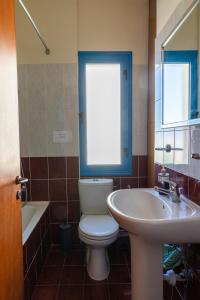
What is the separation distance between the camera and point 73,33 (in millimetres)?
2252

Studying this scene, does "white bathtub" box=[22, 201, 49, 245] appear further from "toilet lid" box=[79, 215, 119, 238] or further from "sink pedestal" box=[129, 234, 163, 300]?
"sink pedestal" box=[129, 234, 163, 300]

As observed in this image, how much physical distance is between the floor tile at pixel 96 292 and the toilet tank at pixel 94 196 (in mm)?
657

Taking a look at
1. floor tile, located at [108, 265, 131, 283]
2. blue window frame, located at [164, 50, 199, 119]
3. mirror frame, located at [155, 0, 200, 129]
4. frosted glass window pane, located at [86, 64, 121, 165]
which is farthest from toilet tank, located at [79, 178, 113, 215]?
blue window frame, located at [164, 50, 199, 119]

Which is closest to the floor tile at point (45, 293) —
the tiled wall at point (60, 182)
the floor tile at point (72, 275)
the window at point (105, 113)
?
the floor tile at point (72, 275)

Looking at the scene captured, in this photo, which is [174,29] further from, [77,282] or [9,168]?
[77,282]

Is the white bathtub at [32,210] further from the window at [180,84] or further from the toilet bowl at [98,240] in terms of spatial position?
the window at [180,84]

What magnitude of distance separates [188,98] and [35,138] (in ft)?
5.27

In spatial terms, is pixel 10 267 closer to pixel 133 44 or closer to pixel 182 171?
pixel 182 171

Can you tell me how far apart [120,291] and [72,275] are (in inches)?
18.1

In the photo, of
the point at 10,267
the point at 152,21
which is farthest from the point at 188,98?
the point at 10,267

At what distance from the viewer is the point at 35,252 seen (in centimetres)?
184


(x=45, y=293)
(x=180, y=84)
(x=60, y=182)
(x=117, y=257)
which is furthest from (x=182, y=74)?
(x=45, y=293)

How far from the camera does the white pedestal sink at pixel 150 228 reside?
90 centimetres

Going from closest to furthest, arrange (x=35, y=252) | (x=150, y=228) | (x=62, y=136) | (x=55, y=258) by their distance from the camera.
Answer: (x=150, y=228)
(x=35, y=252)
(x=55, y=258)
(x=62, y=136)
